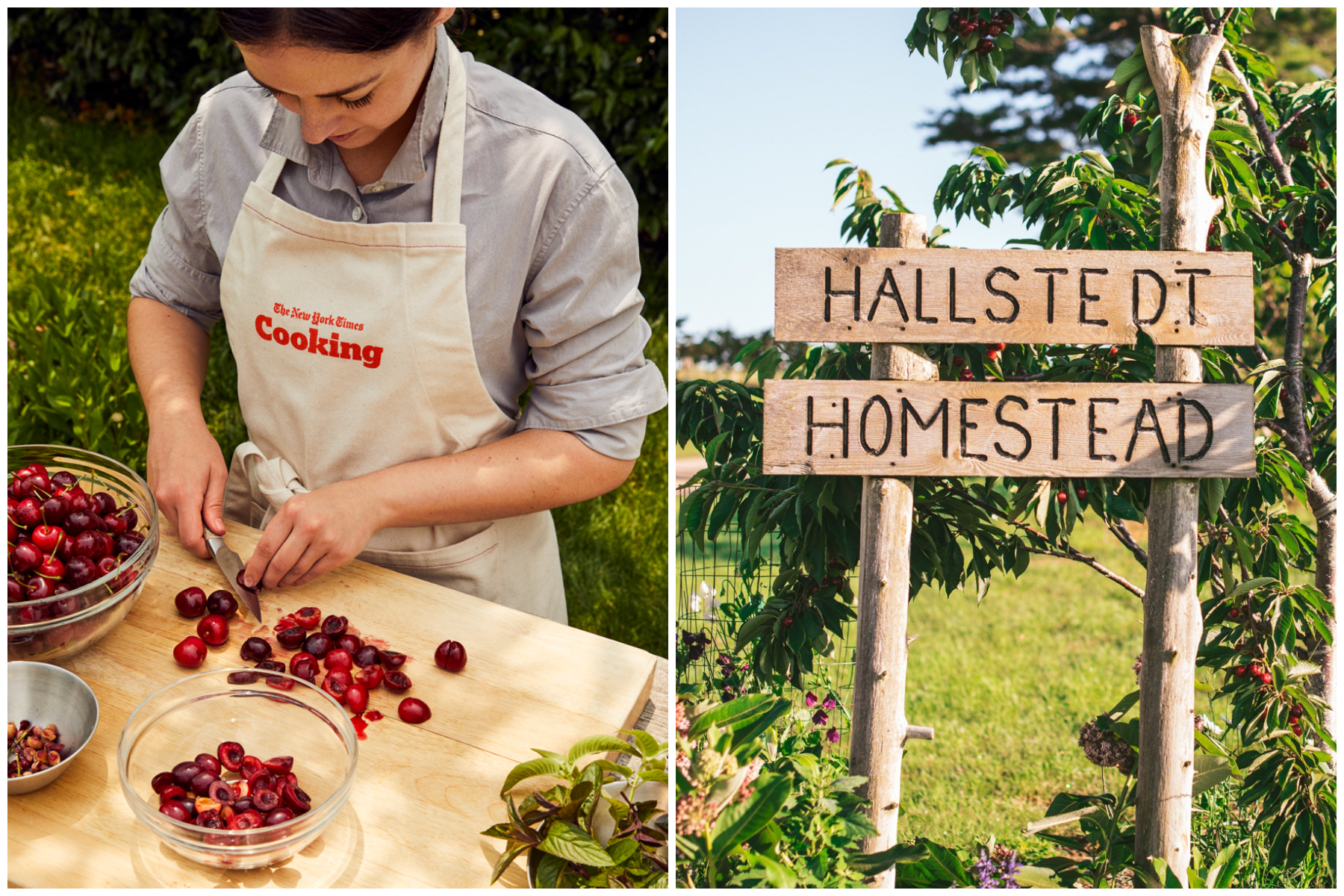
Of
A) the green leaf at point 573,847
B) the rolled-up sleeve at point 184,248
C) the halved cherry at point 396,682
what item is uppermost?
the rolled-up sleeve at point 184,248

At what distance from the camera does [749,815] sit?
115 cm

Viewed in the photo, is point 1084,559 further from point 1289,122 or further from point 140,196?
point 140,196

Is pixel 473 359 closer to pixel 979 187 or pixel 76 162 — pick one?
pixel 979 187

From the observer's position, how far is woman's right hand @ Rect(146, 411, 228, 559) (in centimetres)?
140

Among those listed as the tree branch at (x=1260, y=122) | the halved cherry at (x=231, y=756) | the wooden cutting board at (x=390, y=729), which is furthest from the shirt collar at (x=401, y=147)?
the tree branch at (x=1260, y=122)

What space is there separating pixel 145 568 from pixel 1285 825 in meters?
1.54

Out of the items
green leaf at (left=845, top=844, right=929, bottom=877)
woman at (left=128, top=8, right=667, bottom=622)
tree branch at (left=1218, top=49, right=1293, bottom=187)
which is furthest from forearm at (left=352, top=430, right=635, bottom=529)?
tree branch at (left=1218, top=49, right=1293, bottom=187)

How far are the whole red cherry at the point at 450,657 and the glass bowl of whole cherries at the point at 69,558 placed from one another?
387 millimetres

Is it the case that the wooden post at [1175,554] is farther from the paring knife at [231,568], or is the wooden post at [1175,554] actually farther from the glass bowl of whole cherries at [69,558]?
the glass bowl of whole cherries at [69,558]

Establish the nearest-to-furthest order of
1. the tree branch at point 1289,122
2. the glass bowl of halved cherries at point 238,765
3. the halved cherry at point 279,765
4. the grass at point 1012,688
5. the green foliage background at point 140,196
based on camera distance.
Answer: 1. the glass bowl of halved cherries at point 238,765
2. the halved cherry at point 279,765
3. the tree branch at point 1289,122
4. the grass at point 1012,688
5. the green foliage background at point 140,196

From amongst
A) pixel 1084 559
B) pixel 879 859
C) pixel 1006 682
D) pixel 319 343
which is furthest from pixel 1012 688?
pixel 319 343

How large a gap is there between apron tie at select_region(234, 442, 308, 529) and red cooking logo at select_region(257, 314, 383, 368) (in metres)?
0.22

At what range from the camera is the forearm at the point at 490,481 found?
142cm

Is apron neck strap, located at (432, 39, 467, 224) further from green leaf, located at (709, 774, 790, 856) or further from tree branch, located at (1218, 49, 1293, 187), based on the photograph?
tree branch, located at (1218, 49, 1293, 187)
